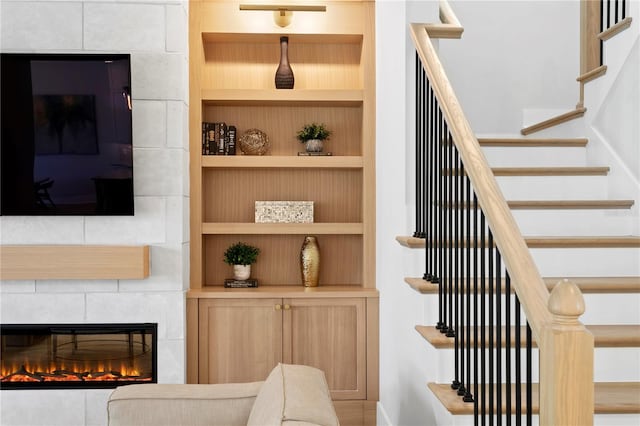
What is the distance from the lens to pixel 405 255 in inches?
128

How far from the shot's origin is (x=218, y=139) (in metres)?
4.30

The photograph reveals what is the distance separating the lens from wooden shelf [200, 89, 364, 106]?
4246 mm

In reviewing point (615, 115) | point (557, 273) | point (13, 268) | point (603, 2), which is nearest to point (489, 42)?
point (603, 2)

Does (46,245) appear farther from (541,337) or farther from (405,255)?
(541,337)

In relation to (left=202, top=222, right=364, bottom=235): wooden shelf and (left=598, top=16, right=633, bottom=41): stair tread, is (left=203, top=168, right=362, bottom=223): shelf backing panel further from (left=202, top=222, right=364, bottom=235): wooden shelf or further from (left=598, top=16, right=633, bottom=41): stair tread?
(left=598, top=16, right=633, bottom=41): stair tread

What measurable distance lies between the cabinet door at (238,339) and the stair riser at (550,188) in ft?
4.95

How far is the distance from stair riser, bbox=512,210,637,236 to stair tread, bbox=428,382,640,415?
97cm

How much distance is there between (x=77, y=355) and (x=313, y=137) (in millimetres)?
1960

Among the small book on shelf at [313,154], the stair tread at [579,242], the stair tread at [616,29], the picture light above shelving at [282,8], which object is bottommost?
the stair tread at [579,242]

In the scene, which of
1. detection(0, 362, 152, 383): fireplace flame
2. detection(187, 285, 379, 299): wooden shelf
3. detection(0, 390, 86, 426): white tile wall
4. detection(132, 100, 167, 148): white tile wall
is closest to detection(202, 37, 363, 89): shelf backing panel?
detection(132, 100, 167, 148): white tile wall

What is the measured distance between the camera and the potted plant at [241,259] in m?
4.29

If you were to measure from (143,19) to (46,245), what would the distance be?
1411 millimetres

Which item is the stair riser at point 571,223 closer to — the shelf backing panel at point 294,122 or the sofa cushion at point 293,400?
the shelf backing panel at point 294,122

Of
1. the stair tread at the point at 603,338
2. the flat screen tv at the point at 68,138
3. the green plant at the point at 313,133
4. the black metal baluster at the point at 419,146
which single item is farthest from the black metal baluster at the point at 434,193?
the flat screen tv at the point at 68,138
